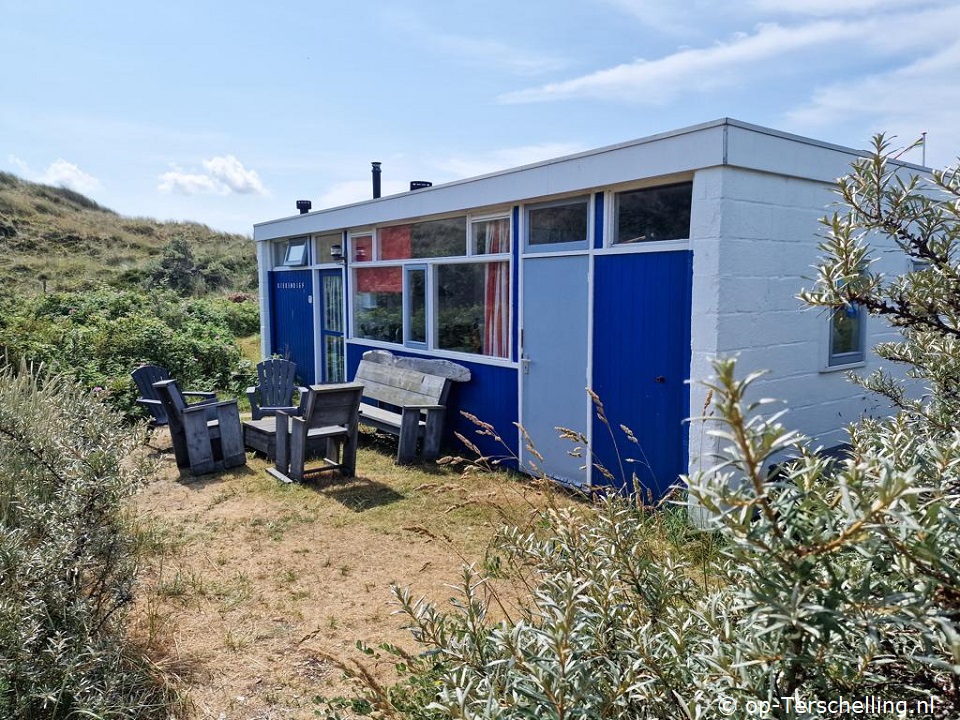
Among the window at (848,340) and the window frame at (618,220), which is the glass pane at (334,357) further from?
the window at (848,340)

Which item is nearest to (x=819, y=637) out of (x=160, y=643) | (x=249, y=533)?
(x=160, y=643)

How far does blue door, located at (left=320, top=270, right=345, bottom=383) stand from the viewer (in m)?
9.89

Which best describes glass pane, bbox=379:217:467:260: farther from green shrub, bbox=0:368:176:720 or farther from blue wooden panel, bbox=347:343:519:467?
green shrub, bbox=0:368:176:720

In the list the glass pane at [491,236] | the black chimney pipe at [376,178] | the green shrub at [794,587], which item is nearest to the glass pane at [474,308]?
the glass pane at [491,236]

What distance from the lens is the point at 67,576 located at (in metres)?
2.67

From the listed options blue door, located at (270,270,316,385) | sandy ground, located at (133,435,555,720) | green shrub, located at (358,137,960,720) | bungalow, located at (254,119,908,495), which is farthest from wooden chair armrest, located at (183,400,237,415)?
green shrub, located at (358,137,960,720)

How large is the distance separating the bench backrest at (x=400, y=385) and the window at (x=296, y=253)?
9.45 feet

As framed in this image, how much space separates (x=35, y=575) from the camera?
8.36 feet

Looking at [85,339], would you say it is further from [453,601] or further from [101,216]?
[101,216]

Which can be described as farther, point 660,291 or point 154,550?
point 660,291

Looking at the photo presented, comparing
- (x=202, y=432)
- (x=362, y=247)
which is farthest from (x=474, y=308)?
(x=202, y=432)

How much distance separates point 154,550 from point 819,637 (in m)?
4.64

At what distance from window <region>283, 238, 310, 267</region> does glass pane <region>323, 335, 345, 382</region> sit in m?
1.43

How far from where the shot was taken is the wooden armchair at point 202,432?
6559mm
